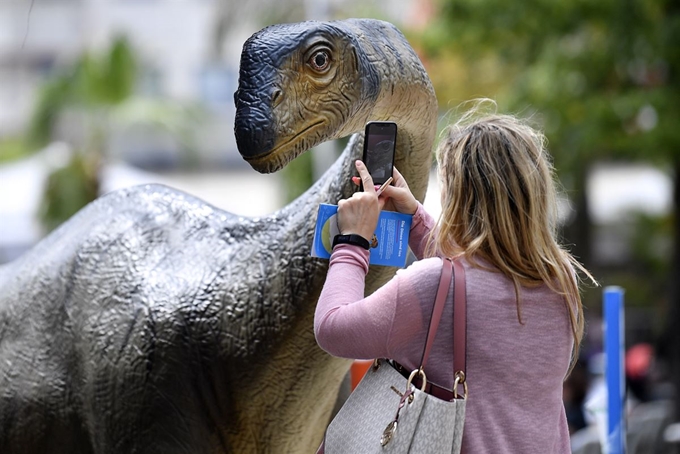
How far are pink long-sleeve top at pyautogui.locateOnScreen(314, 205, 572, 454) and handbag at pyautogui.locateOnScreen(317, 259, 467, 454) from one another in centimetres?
2

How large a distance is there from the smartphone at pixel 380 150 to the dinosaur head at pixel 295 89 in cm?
11

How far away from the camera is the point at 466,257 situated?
6.57 ft

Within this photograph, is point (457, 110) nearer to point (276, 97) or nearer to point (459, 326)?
point (276, 97)

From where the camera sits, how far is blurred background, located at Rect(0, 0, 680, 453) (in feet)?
26.2

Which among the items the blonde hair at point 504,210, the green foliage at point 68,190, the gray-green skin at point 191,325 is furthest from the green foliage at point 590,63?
the blonde hair at point 504,210

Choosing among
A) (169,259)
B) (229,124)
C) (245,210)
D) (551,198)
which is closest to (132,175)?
(245,210)

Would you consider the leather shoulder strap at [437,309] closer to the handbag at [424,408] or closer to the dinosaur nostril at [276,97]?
the handbag at [424,408]

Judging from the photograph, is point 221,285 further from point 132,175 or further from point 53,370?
point 132,175

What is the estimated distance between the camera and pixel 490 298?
197 centimetres

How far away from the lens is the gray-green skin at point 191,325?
95.9 inches

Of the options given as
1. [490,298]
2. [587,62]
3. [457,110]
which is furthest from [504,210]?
[587,62]

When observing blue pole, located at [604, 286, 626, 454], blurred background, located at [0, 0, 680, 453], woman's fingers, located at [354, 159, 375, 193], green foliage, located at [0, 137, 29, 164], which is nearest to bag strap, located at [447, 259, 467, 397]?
woman's fingers, located at [354, 159, 375, 193]

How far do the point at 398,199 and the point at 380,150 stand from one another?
5.0 inches

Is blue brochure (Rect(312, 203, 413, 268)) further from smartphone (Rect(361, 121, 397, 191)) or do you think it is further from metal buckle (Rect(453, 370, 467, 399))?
metal buckle (Rect(453, 370, 467, 399))
